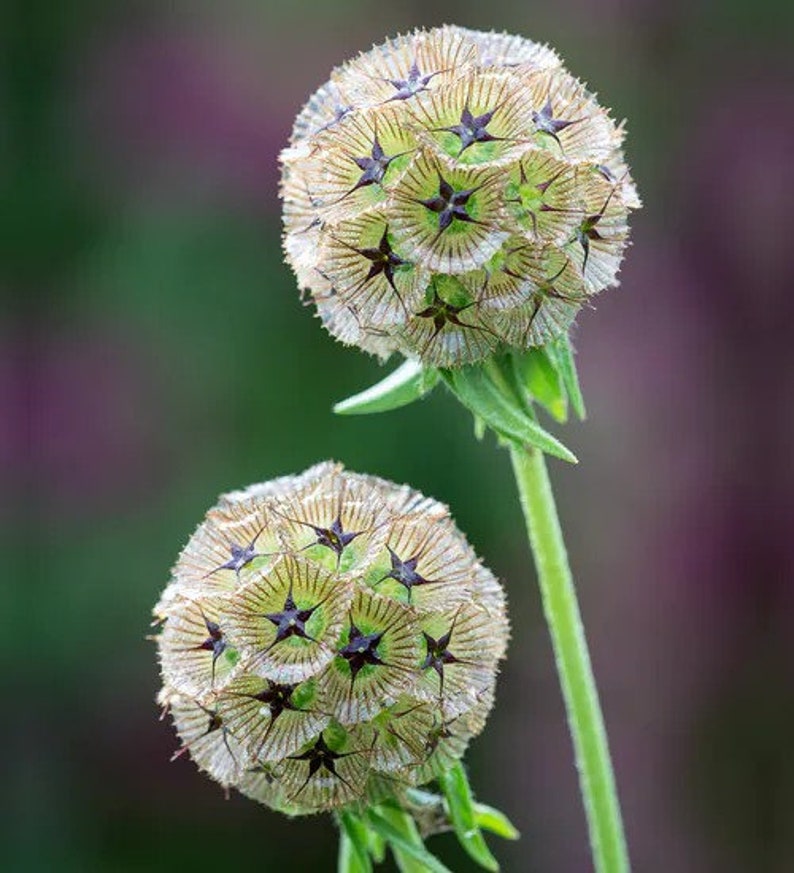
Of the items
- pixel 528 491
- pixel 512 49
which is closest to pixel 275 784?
pixel 528 491

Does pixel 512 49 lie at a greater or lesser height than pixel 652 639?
greater

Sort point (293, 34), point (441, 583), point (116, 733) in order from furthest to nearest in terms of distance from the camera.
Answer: point (293, 34) < point (116, 733) < point (441, 583)

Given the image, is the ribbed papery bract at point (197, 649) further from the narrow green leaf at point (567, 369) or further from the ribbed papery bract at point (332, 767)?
the narrow green leaf at point (567, 369)

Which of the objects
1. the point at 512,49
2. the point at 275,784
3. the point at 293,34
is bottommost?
the point at 275,784

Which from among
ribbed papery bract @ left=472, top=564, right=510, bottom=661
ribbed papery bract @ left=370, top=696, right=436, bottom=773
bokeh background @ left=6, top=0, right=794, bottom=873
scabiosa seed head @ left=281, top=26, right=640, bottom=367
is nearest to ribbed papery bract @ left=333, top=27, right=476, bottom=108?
scabiosa seed head @ left=281, top=26, right=640, bottom=367

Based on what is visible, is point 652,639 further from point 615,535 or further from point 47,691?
point 47,691

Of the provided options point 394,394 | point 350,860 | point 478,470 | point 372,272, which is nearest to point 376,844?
point 350,860
